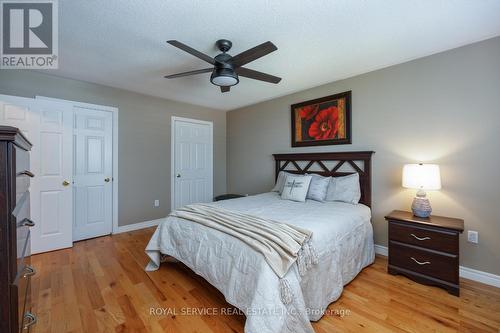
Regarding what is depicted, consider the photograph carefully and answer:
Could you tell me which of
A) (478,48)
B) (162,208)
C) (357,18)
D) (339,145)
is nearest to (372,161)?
(339,145)

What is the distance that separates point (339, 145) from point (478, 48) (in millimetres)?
1708

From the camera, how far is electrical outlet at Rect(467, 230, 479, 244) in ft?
7.35

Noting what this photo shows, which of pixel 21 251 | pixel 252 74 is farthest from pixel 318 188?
pixel 21 251

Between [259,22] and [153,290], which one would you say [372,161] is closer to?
[259,22]

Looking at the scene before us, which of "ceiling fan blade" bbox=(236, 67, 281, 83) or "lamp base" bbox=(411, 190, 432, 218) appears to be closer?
"ceiling fan blade" bbox=(236, 67, 281, 83)

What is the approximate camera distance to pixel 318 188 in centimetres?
306

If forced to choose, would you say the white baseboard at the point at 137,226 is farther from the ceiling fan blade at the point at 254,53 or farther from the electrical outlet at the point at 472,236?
the electrical outlet at the point at 472,236

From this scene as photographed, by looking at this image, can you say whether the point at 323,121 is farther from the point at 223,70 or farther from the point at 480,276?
the point at 480,276

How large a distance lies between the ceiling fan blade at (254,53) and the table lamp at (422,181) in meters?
1.92

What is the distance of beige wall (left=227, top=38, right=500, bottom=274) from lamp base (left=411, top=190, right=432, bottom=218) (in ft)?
0.74

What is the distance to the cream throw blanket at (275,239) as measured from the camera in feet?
4.82

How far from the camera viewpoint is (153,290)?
80.7 inches

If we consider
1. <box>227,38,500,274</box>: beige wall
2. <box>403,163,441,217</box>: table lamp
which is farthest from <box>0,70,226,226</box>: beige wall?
<box>403,163,441,217</box>: table lamp

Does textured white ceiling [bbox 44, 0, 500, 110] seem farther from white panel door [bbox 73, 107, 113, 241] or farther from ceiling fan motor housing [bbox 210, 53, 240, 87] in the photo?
white panel door [bbox 73, 107, 113, 241]
